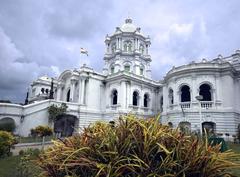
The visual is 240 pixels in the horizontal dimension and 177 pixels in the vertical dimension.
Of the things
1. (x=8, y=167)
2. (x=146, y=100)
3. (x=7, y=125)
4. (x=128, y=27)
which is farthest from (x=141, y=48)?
(x=8, y=167)

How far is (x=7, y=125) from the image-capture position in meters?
26.5

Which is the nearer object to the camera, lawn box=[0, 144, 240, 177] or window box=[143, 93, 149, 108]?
lawn box=[0, 144, 240, 177]

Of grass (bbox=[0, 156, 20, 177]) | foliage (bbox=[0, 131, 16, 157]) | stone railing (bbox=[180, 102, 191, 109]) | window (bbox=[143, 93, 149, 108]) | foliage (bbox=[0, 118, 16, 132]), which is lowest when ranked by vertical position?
grass (bbox=[0, 156, 20, 177])

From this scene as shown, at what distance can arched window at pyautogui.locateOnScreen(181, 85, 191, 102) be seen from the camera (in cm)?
2861

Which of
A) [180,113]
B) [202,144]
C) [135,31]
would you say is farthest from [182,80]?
[202,144]

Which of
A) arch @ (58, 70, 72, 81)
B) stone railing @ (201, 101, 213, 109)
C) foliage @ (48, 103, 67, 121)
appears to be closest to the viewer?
stone railing @ (201, 101, 213, 109)

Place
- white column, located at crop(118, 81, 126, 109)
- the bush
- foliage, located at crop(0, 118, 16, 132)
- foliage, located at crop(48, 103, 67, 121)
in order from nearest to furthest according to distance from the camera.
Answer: the bush < foliage, located at crop(0, 118, 16, 132) < foliage, located at crop(48, 103, 67, 121) < white column, located at crop(118, 81, 126, 109)

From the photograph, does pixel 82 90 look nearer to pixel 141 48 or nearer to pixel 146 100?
pixel 146 100

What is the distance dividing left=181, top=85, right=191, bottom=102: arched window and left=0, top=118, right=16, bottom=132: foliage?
2107cm

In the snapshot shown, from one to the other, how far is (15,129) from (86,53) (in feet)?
61.0

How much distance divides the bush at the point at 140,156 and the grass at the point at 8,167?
7498mm

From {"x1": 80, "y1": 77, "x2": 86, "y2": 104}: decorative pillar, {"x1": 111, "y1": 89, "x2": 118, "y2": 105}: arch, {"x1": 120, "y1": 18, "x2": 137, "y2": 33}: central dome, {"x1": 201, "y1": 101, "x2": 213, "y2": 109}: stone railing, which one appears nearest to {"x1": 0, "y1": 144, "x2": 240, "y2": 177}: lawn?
{"x1": 201, "y1": 101, "x2": 213, "y2": 109}: stone railing

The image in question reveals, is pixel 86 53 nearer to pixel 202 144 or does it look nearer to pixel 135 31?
pixel 135 31

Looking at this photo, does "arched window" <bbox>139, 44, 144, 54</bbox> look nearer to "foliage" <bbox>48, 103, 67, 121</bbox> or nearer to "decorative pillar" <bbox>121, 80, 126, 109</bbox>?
"decorative pillar" <bbox>121, 80, 126, 109</bbox>
